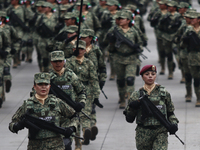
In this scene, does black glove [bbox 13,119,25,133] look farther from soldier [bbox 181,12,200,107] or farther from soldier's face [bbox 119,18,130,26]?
soldier [bbox 181,12,200,107]

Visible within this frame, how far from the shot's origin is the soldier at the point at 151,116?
8227 mm

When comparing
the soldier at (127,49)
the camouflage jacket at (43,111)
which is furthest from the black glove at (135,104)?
the soldier at (127,49)

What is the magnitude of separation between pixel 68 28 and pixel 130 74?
5.92 ft

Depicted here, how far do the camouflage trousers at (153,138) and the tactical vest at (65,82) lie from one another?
155 centimetres

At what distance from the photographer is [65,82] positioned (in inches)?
370

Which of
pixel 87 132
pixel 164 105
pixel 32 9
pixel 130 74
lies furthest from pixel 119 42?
pixel 32 9

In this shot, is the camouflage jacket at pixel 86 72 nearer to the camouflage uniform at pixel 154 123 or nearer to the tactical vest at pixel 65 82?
the tactical vest at pixel 65 82

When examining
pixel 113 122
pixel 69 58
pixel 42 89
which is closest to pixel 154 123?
pixel 42 89

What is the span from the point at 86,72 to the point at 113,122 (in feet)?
7.89

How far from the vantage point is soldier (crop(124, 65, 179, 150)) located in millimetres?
8227

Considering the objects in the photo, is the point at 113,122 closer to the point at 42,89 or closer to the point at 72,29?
the point at 72,29

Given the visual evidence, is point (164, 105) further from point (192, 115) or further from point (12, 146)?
point (192, 115)

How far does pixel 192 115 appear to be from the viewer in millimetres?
13117

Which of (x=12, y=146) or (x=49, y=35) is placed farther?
(x=49, y=35)
